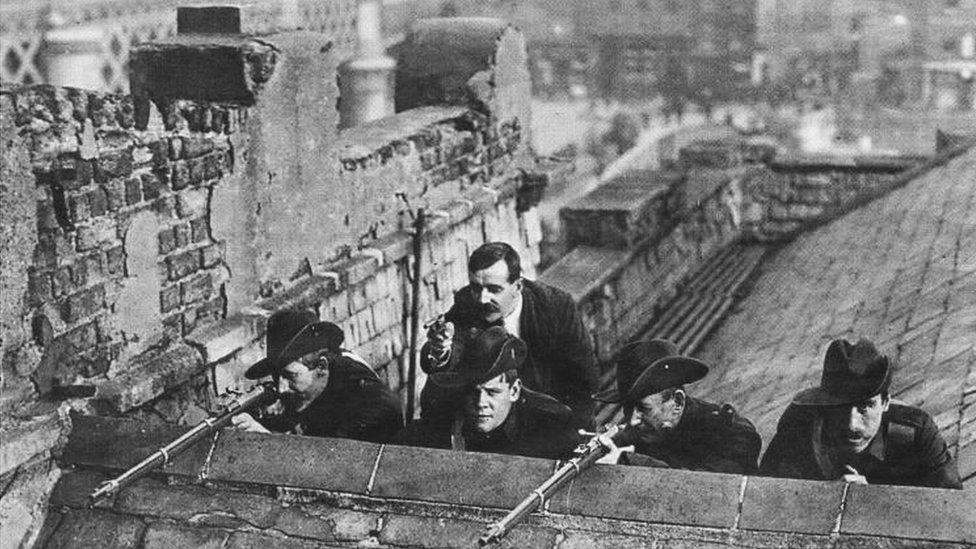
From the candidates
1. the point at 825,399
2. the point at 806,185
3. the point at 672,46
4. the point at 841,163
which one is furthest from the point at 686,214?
the point at 672,46

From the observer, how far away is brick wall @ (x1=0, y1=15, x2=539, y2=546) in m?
6.05

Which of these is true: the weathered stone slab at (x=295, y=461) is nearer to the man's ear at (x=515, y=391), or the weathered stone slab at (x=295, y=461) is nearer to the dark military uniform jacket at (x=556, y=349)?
the man's ear at (x=515, y=391)

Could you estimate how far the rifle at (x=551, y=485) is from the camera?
15.5ft

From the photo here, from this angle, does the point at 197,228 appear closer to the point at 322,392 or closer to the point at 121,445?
the point at 322,392

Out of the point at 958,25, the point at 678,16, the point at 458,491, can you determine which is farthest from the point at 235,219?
the point at 678,16

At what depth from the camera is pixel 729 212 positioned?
51.5 ft

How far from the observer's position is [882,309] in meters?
9.98

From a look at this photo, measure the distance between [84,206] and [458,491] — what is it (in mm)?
2199

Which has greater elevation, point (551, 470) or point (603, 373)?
point (551, 470)

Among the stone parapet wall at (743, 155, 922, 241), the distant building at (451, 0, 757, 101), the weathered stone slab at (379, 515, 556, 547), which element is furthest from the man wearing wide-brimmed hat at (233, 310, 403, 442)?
the distant building at (451, 0, 757, 101)

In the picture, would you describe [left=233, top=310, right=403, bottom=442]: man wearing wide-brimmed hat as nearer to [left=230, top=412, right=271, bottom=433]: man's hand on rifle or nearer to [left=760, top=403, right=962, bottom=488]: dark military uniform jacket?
[left=230, top=412, right=271, bottom=433]: man's hand on rifle

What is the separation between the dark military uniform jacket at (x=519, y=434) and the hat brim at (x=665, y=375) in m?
0.40

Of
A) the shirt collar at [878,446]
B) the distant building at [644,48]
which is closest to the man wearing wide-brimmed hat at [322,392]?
the shirt collar at [878,446]

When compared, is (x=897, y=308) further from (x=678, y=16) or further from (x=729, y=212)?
(x=678, y=16)
